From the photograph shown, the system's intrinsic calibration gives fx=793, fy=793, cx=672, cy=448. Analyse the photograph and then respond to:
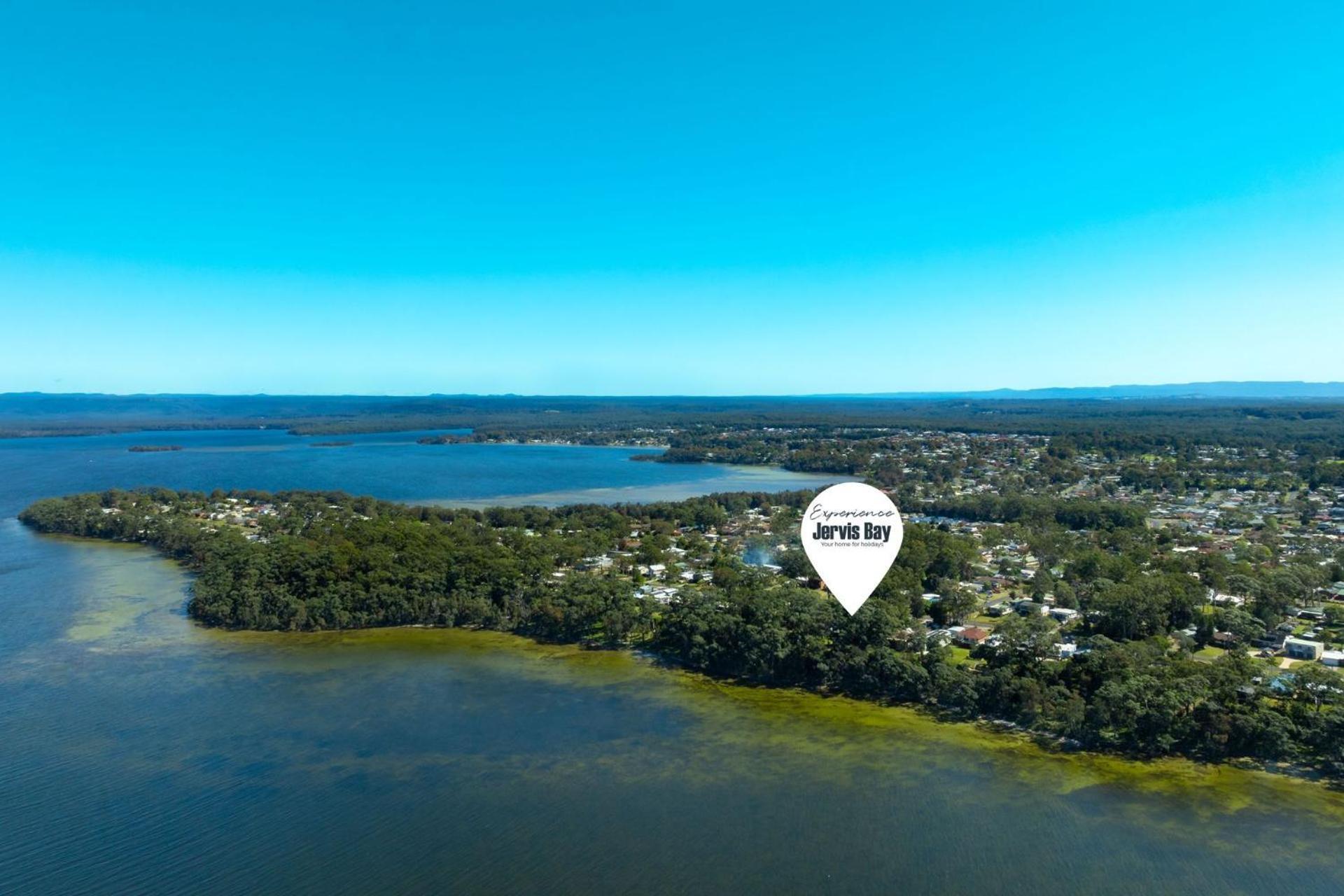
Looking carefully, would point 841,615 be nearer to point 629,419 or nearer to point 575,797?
point 575,797

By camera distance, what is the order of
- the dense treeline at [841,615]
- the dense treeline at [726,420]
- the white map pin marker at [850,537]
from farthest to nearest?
1. the dense treeline at [726,420]
2. the white map pin marker at [850,537]
3. the dense treeline at [841,615]

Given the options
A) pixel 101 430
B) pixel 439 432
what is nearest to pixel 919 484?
pixel 439 432

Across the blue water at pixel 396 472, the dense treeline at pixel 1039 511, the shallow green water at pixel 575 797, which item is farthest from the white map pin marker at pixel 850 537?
the blue water at pixel 396 472

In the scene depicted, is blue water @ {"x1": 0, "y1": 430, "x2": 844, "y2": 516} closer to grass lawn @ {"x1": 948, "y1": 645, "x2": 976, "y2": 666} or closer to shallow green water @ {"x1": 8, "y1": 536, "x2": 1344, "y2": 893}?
shallow green water @ {"x1": 8, "y1": 536, "x2": 1344, "y2": 893}

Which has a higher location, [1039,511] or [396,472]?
[1039,511]

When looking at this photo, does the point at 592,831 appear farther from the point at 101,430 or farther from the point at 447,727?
the point at 101,430

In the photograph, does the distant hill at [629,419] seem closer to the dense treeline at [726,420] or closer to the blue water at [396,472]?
the dense treeline at [726,420]

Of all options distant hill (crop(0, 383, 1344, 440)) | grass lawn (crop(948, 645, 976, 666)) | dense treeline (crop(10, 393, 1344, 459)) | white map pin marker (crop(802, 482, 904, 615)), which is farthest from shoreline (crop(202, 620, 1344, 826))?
distant hill (crop(0, 383, 1344, 440))

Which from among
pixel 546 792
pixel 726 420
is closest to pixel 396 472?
pixel 546 792
